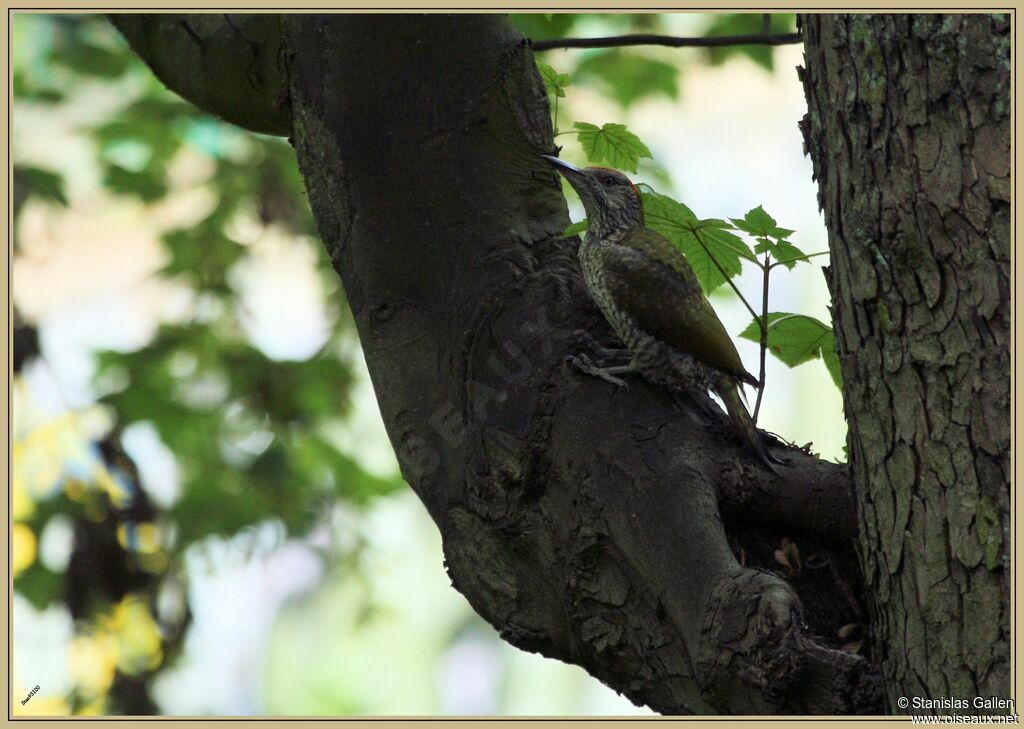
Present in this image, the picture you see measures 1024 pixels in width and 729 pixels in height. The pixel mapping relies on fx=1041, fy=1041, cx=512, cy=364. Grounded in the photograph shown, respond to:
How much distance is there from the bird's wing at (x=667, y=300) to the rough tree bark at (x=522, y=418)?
29cm

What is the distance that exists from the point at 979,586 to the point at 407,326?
130 centimetres

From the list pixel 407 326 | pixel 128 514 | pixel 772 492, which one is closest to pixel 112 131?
pixel 128 514

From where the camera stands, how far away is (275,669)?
11.8 m

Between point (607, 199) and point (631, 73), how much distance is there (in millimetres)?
1627

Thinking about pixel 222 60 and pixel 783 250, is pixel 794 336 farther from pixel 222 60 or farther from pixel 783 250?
pixel 222 60

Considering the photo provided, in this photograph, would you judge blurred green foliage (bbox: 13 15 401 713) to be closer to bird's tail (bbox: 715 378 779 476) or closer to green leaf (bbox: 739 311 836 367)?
bird's tail (bbox: 715 378 779 476)

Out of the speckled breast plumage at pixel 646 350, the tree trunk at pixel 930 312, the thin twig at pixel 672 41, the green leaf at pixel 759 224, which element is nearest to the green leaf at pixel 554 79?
the thin twig at pixel 672 41

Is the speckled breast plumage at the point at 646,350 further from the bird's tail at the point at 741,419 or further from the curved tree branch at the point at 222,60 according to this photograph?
the curved tree branch at the point at 222,60

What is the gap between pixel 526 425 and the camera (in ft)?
7.15

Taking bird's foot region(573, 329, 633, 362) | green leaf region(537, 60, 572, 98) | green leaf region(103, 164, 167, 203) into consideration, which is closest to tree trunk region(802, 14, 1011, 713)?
bird's foot region(573, 329, 633, 362)

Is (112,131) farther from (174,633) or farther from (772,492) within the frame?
(772,492)

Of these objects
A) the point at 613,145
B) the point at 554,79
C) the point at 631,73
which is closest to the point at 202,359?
the point at 631,73

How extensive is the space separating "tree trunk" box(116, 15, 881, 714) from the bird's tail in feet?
0.11

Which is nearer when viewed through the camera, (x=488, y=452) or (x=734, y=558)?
(x=734, y=558)
